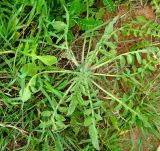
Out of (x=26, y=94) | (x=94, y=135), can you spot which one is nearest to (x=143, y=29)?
(x=94, y=135)

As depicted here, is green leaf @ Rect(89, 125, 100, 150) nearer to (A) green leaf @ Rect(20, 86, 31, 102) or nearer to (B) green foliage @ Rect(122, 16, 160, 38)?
(A) green leaf @ Rect(20, 86, 31, 102)

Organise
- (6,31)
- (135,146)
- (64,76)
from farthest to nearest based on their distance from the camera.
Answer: (135,146), (64,76), (6,31)

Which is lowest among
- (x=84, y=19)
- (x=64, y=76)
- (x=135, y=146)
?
(x=135, y=146)

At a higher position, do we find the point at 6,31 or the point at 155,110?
the point at 6,31

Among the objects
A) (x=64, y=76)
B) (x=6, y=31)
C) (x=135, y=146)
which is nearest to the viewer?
(x=6, y=31)

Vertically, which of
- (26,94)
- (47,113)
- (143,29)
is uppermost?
(143,29)

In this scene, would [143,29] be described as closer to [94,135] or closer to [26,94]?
[94,135]

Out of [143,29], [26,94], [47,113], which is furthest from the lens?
[143,29]

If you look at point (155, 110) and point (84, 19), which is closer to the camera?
point (84, 19)

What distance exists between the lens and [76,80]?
2.21 meters

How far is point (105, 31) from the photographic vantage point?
2.21 m

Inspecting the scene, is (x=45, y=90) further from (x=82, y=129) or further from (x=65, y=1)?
(x=65, y=1)

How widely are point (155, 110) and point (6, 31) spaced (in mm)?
1117

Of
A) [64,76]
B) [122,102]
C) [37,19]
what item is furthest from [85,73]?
[37,19]
